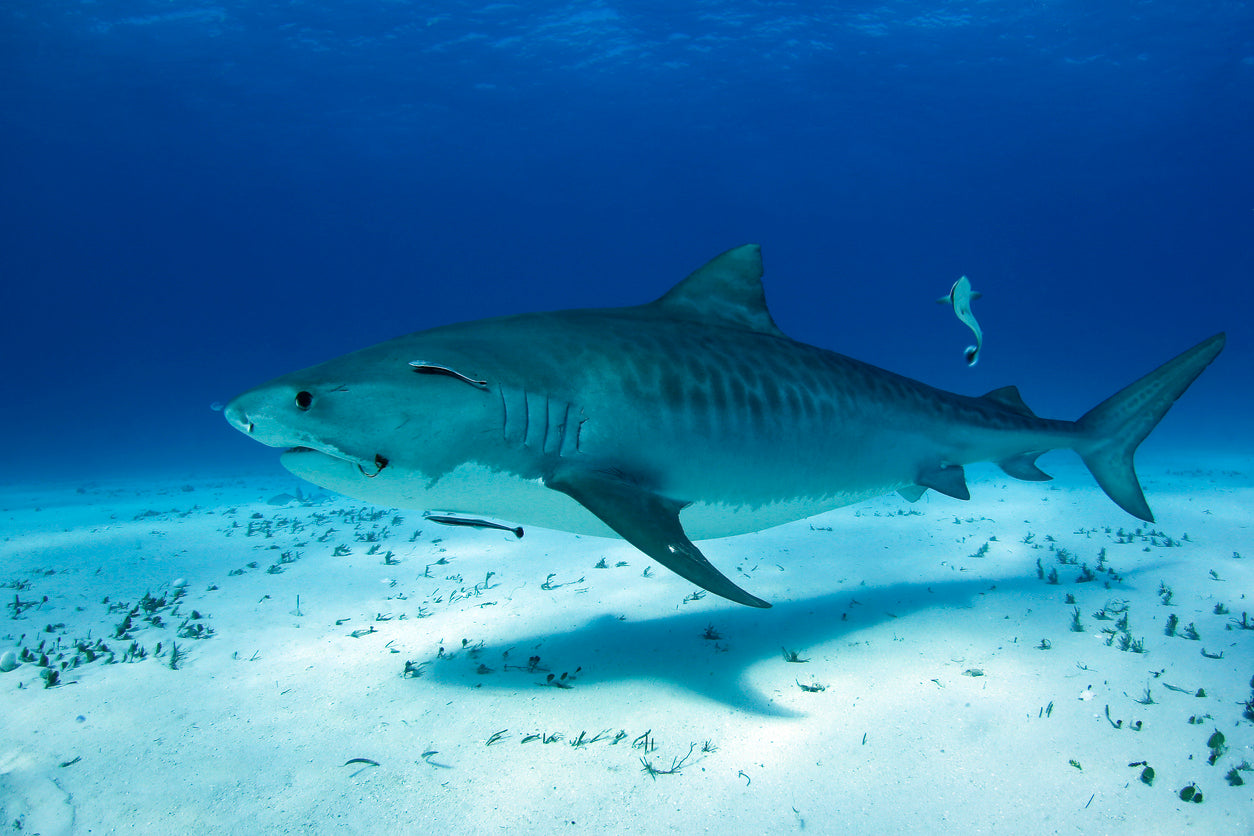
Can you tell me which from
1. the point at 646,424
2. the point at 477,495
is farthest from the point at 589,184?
the point at 477,495

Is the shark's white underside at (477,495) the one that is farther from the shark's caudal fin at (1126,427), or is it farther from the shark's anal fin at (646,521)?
the shark's caudal fin at (1126,427)

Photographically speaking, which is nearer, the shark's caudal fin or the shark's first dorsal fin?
the shark's first dorsal fin

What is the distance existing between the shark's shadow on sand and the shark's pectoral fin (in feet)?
3.66

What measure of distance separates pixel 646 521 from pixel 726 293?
2340mm

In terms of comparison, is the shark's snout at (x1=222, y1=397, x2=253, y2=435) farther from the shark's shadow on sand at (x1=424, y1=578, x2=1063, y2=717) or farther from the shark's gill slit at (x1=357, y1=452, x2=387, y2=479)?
the shark's shadow on sand at (x1=424, y1=578, x2=1063, y2=717)

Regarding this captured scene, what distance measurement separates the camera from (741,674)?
3.90 metres

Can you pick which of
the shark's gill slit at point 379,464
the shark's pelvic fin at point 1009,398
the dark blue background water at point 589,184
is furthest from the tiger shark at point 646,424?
the dark blue background water at point 589,184

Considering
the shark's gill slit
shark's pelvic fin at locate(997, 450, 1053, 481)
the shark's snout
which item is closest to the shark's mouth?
the shark's gill slit

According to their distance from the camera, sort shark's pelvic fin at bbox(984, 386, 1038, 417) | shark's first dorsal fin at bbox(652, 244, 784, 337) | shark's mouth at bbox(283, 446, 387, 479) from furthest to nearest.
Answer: shark's pelvic fin at bbox(984, 386, 1038, 417)
shark's first dorsal fin at bbox(652, 244, 784, 337)
shark's mouth at bbox(283, 446, 387, 479)

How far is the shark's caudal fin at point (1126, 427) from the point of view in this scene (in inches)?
213

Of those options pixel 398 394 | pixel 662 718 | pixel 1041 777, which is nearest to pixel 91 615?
pixel 398 394

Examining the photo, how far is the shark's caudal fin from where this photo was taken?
541 centimetres

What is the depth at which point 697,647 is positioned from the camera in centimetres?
434

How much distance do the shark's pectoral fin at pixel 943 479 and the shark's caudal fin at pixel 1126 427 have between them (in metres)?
1.43
